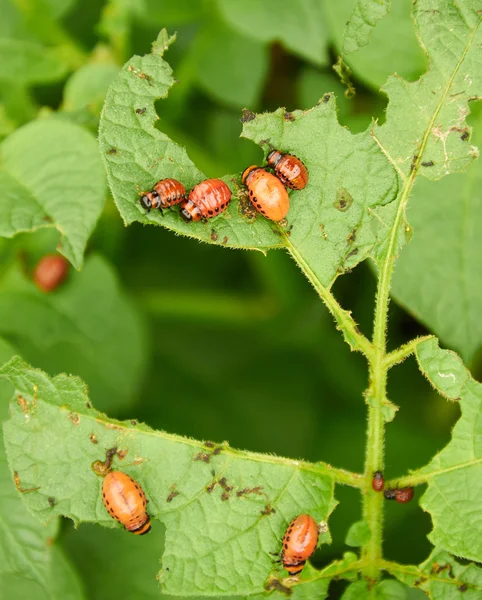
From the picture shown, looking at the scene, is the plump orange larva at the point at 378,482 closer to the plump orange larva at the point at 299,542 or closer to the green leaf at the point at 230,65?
the plump orange larva at the point at 299,542

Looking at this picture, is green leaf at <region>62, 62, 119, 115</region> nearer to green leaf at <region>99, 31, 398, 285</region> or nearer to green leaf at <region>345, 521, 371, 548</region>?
green leaf at <region>99, 31, 398, 285</region>

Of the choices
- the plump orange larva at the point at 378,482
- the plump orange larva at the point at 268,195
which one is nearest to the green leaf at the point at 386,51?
the plump orange larva at the point at 268,195

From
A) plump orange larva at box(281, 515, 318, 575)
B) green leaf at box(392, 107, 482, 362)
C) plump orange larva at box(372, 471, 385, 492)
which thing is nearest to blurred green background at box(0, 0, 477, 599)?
green leaf at box(392, 107, 482, 362)

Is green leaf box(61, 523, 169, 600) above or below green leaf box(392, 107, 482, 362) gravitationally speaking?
below

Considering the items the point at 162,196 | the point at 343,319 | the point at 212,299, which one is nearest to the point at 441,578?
the point at 343,319

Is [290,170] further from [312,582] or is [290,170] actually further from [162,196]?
[312,582]

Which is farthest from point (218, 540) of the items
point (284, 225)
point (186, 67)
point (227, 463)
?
point (186, 67)
